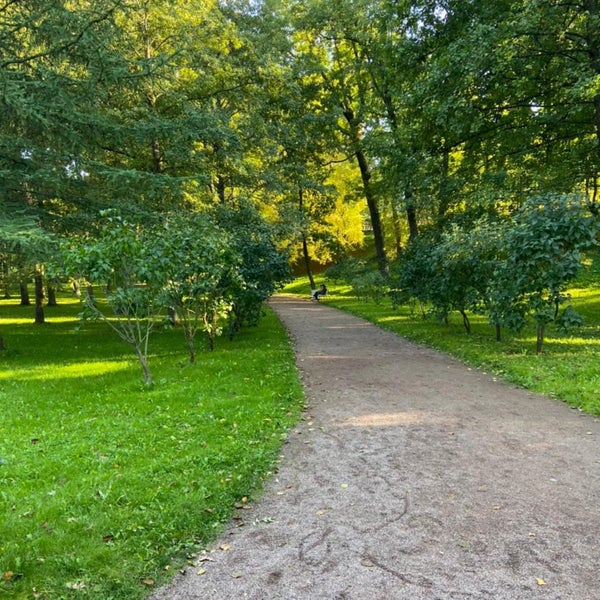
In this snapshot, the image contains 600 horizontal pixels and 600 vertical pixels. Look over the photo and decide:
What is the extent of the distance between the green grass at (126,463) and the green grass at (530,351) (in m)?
3.36

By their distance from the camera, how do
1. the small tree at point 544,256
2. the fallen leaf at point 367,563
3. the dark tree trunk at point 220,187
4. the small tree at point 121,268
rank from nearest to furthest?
the fallen leaf at point 367,563, the small tree at point 121,268, the small tree at point 544,256, the dark tree trunk at point 220,187

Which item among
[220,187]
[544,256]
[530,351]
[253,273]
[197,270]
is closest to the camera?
[544,256]

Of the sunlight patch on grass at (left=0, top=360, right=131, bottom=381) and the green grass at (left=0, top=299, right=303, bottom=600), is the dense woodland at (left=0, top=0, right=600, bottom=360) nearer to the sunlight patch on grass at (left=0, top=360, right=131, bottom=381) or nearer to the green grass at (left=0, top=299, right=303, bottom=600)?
the green grass at (left=0, top=299, right=303, bottom=600)

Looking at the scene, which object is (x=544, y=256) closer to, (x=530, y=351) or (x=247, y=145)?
(x=530, y=351)

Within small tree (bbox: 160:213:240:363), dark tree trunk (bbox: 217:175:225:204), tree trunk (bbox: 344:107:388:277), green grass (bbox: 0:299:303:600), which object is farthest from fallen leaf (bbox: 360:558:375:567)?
tree trunk (bbox: 344:107:388:277)

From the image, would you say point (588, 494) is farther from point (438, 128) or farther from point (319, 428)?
point (438, 128)

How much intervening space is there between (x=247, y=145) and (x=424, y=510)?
1451 cm

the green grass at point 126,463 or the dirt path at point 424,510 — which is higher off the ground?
the green grass at point 126,463

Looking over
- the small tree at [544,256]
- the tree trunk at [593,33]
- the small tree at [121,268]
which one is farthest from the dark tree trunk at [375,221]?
the small tree at [121,268]

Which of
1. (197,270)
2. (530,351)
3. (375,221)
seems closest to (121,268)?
(197,270)

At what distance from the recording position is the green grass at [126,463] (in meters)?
2.80

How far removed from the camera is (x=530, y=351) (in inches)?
332

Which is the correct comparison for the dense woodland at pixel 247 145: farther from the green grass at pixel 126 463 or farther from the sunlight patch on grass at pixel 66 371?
the sunlight patch on grass at pixel 66 371

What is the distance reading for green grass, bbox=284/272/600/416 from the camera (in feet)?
20.1
